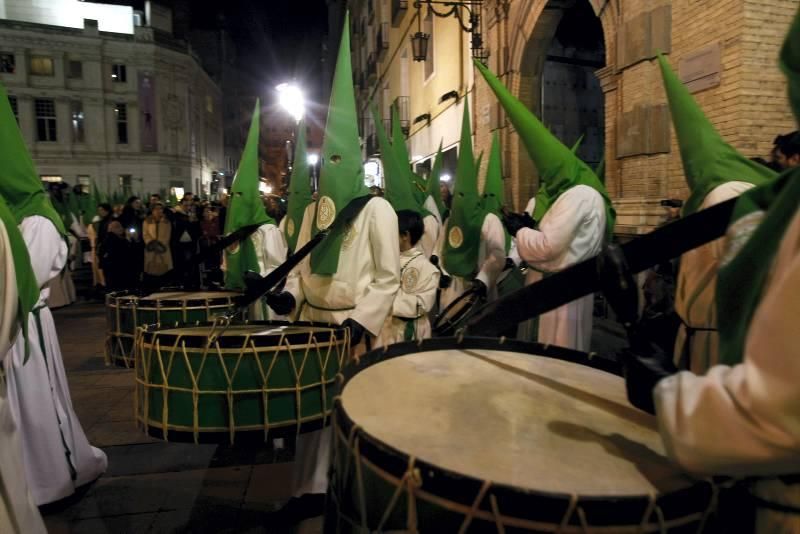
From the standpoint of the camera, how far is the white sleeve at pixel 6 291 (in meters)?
2.06

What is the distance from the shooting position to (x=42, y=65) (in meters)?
41.4

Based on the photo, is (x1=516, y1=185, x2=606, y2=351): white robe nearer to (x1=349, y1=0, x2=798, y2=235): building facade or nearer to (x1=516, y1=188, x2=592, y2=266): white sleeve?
(x1=516, y1=188, x2=592, y2=266): white sleeve

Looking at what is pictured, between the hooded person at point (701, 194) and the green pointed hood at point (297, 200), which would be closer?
the hooded person at point (701, 194)

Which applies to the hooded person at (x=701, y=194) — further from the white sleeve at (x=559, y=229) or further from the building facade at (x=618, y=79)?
the building facade at (x=618, y=79)

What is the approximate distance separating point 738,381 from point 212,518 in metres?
3.15

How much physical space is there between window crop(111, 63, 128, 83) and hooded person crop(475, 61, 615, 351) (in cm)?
4597

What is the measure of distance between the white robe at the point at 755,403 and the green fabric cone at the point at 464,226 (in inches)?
201

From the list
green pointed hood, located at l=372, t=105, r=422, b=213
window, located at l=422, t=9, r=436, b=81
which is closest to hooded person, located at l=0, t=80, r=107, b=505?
green pointed hood, located at l=372, t=105, r=422, b=213

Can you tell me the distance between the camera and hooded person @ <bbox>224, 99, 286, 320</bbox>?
5.36 meters

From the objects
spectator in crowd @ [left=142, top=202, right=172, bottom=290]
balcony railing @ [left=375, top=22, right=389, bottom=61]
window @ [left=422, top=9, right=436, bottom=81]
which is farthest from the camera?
balcony railing @ [left=375, top=22, right=389, bottom=61]

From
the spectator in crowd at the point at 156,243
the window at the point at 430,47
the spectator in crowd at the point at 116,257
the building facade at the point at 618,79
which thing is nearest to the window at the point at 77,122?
the building facade at the point at 618,79

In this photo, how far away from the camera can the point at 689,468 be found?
1111 mm

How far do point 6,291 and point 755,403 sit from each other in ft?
7.40

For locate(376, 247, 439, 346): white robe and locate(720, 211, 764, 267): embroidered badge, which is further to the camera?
locate(376, 247, 439, 346): white robe
